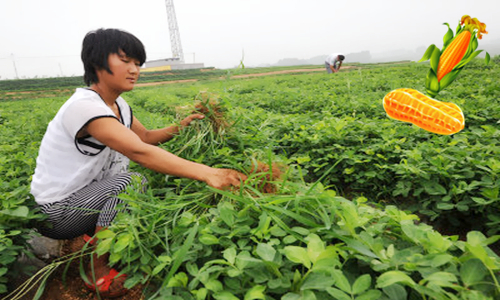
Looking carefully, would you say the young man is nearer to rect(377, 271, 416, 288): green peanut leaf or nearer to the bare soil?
the bare soil

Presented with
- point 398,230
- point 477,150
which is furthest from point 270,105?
point 398,230

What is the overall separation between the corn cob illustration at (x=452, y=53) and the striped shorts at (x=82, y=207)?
2460 mm

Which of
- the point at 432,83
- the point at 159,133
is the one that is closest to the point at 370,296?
the point at 159,133

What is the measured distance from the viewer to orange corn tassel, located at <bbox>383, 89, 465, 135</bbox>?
90.4 inches

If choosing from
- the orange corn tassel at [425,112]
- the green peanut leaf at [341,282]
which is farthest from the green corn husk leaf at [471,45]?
the green peanut leaf at [341,282]

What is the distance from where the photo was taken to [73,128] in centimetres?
172

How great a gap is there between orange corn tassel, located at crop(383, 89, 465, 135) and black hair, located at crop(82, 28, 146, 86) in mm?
2233

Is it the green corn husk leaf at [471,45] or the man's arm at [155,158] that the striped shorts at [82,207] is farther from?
the green corn husk leaf at [471,45]

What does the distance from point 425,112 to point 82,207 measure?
8.74ft

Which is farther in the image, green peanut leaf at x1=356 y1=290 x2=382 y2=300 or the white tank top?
the white tank top

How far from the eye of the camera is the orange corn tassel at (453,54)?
2270 mm

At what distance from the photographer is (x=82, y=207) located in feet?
5.83

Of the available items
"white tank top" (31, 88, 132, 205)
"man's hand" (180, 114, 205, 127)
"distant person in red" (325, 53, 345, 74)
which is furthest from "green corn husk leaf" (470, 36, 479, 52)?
"distant person in red" (325, 53, 345, 74)

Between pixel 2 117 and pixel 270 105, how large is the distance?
7711 mm
